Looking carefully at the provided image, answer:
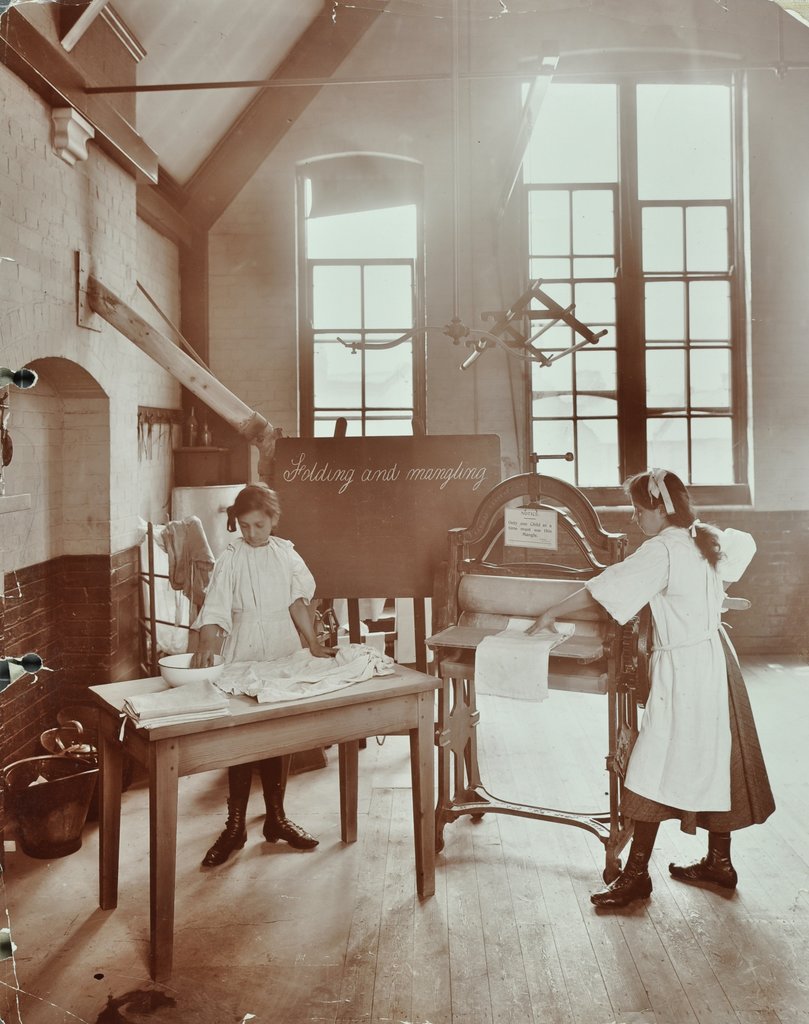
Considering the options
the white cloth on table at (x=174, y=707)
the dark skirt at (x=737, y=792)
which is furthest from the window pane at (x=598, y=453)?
the white cloth on table at (x=174, y=707)

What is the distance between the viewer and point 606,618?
3.78 metres

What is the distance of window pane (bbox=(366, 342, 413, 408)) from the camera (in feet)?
25.6

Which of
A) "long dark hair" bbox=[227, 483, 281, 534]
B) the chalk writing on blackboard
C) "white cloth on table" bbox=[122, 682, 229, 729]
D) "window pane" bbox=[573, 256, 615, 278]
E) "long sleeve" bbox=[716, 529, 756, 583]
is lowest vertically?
"white cloth on table" bbox=[122, 682, 229, 729]

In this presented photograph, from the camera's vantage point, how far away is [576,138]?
8.02 metres

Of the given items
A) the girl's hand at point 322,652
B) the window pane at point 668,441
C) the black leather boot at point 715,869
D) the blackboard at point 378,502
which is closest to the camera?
the black leather boot at point 715,869

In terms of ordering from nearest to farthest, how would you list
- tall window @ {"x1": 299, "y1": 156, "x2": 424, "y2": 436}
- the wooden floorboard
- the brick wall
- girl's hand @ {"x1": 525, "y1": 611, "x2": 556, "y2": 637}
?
1. the wooden floorboard
2. girl's hand @ {"x1": 525, "y1": 611, "x2": 556, "y2": 637}
3. the brick wall
4. tall window @ {"x1": 299, "y1": 156, "x2": 424, "y2": 436}

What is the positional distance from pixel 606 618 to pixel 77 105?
335 centimetres

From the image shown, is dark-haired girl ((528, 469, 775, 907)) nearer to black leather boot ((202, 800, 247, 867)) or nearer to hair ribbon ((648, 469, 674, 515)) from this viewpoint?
hair ribbon ((648, 469, 674, 515))

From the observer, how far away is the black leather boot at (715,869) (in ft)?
11.7

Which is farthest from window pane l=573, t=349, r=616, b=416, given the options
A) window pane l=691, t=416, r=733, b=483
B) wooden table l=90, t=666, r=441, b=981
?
wooden table l=90, t=666, r=441, b=981

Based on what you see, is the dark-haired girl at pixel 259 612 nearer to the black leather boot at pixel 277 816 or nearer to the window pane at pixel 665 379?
the black leather boot at pixel 277 816

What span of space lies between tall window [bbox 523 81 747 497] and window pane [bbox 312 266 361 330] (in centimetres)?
160

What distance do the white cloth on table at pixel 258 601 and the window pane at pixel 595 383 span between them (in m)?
4.63

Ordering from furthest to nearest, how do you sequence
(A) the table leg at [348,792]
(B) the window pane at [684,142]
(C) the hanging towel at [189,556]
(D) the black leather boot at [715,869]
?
(B) the window pane at [684,142]
(C) the hanging towel at [189,556]
(A) the table leg at [348,792]
(D) the black leather boot at [715,869]
